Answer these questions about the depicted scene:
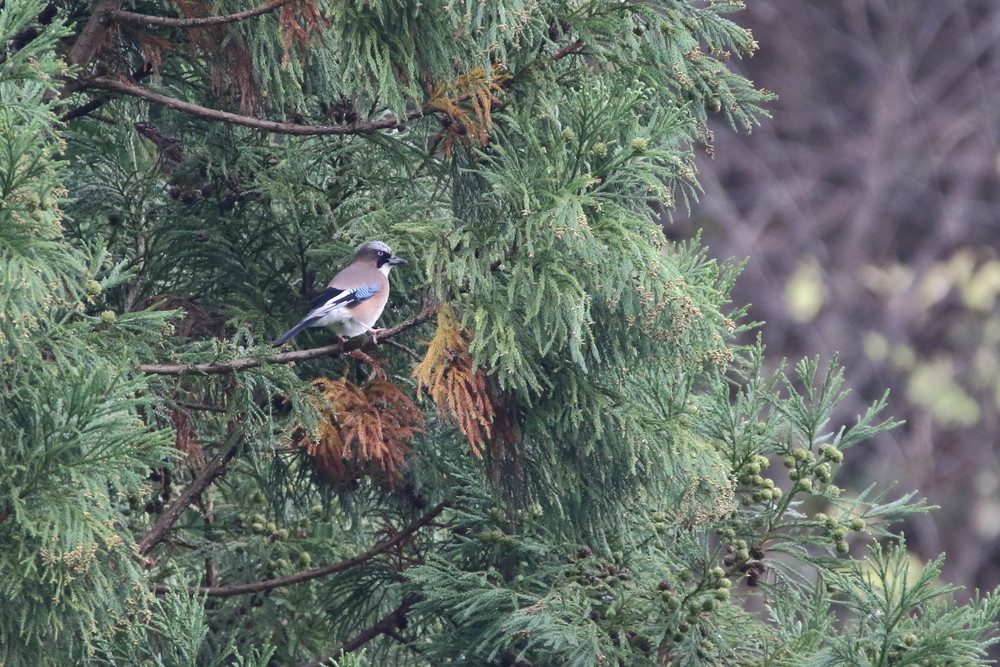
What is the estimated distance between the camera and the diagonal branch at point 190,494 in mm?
4738

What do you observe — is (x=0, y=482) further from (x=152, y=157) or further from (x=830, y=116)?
(x=830, y=116)

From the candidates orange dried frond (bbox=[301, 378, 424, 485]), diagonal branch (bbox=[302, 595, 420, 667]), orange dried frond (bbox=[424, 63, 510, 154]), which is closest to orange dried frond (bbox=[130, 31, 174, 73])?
orange dried frond (bbox=[424, 63, 510, 154])

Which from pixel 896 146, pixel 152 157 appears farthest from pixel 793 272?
pixel 152 157

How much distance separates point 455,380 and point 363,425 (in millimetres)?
411

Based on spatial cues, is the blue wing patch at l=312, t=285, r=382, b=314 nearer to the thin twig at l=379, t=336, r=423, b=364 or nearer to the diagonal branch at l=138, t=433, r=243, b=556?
the thin twig at l=379, t=336, r=423, b=364

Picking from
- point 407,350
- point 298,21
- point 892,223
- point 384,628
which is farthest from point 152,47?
point 892,223

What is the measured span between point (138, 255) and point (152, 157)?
79 centimetres

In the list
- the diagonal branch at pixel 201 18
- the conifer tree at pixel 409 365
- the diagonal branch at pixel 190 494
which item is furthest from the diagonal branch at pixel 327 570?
the diagonal branch at pixel 201 18

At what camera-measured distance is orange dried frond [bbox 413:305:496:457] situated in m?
4.16

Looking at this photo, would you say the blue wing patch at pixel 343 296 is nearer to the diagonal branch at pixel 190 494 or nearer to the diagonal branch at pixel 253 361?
the diagonal branch at pixel 253 361

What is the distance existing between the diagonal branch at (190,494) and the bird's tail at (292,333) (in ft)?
1.19

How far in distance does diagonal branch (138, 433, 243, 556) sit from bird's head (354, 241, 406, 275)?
→ 775 millimetres

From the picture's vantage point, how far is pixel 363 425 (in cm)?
443

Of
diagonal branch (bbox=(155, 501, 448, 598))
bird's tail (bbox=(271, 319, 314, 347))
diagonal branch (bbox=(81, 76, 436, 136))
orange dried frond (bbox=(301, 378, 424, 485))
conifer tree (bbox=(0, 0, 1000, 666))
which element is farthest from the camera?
diagonal branch (bbox=(155, 501, 448, 598))
